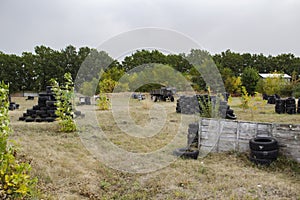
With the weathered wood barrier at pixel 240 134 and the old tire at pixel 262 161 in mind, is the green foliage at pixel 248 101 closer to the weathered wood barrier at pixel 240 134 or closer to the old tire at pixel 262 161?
the weathered wood barrier at pixel 240 134

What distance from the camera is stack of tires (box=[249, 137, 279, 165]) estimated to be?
14.8 feet

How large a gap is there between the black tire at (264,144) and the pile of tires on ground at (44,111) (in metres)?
6.73

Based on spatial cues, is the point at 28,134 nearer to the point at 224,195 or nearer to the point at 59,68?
the point at 224,195

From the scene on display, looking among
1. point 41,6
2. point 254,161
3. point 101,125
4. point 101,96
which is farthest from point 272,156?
point 101,96

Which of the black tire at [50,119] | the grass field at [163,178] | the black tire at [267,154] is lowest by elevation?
the grass field at [163,178]

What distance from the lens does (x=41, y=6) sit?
8797mm

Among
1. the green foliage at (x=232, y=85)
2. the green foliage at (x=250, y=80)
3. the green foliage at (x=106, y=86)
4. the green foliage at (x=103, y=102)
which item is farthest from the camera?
the green foliage at (x=250, y=80)

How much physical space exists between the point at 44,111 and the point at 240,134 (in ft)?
22.3

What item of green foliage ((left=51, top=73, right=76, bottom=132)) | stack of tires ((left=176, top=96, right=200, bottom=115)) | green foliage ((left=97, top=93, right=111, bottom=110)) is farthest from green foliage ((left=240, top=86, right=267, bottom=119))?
green foliage ((left=51, top=73, right=76, bottom=132))

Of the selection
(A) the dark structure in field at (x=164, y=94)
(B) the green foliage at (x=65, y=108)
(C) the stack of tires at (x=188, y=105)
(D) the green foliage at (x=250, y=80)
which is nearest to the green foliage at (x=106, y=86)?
(A) the dark structure in field at (x=164, y=94)

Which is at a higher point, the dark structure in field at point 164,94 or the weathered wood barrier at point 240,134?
the dark structure in field at point 164,94

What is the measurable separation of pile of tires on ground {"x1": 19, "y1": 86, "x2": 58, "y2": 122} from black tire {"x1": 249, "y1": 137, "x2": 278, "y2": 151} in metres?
6.73

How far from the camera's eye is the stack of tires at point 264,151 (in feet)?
14.8

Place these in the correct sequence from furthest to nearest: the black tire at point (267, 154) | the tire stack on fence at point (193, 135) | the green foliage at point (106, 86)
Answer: the green foliage at point (106, 86), the tire stack on fence at point (193, 135), the black tire at point (267, 154)
